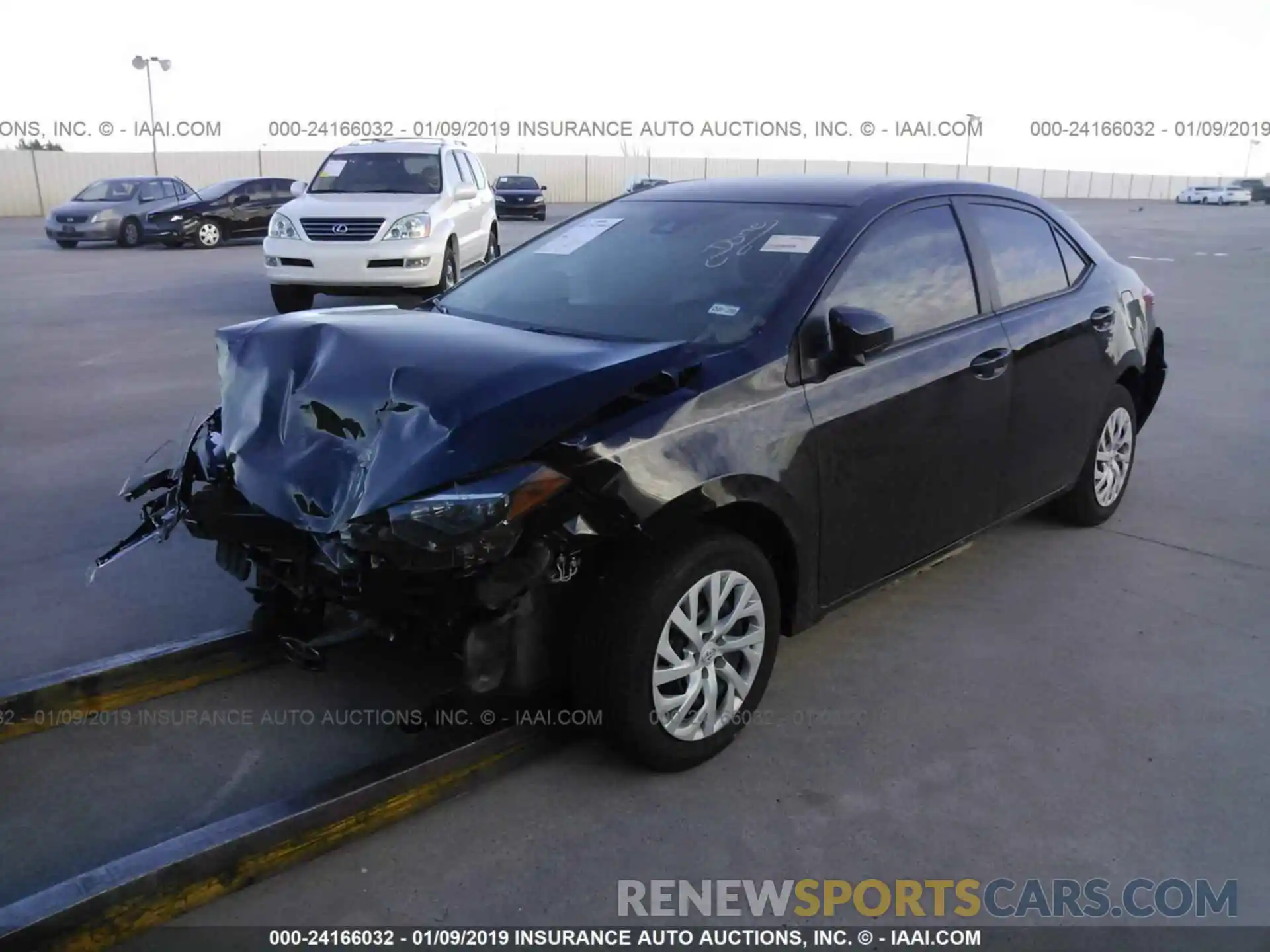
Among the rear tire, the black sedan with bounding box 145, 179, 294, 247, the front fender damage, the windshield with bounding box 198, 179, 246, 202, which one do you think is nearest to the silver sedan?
the black sedan with bounding box 145, 179, 294, 247

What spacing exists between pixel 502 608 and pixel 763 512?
0.89 m

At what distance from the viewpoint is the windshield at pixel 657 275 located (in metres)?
3.58

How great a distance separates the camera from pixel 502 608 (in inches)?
113

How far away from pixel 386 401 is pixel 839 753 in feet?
5.82

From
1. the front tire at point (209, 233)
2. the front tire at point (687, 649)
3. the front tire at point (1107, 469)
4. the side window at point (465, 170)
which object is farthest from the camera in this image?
the front tire at point (209, 233)

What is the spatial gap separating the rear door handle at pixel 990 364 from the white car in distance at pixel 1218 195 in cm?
6932

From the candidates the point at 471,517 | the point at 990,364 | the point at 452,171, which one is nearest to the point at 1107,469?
the point at 990,364

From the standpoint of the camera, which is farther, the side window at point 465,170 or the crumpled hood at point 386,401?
the side window at point 465,170

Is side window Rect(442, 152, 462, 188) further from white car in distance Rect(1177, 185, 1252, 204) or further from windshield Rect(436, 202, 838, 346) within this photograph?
white car in distance Rect(1177, 185, 1252, 204)

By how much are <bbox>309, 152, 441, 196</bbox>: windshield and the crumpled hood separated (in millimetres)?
8886

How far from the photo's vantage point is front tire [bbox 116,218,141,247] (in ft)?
70.1

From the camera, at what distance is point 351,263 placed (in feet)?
36.1

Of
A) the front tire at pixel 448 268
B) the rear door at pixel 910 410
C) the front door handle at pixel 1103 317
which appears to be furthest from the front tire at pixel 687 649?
the front tire at pixel 448 268

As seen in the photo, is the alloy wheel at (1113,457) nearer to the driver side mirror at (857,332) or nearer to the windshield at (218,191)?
the driver side mirror at (857,332)
